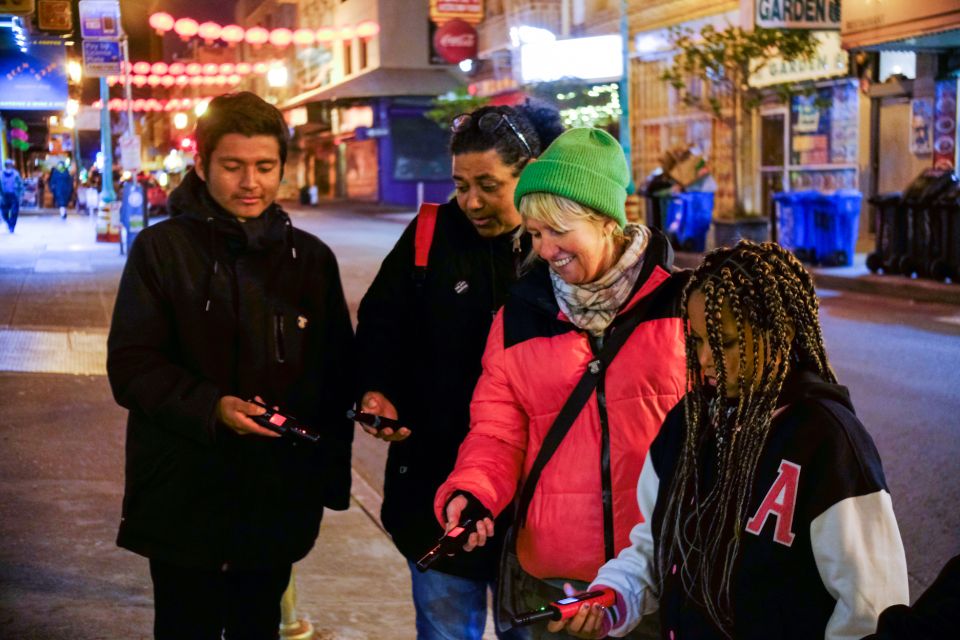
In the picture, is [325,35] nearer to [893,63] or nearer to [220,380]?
[893,63]

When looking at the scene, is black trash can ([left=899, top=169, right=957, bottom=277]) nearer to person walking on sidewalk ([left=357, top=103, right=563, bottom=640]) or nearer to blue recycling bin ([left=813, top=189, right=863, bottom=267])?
blue recycling bin ([left=813, top=189, right=863, bottom=267])

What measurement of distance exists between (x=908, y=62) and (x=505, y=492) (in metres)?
20.8

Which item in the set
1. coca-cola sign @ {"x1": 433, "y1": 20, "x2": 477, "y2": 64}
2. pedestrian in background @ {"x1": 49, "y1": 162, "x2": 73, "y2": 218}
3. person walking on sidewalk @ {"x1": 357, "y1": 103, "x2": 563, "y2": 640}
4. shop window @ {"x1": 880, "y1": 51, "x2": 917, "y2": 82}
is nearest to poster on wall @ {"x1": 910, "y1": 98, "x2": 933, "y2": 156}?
shop window @ {"x1": 880, "y1": 51, "x2": 917, "y2": 82}

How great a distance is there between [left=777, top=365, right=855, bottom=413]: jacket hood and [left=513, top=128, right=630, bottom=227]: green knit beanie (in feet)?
2.46

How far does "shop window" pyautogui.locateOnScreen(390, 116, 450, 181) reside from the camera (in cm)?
5466

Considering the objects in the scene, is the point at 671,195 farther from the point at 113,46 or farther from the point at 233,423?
the point at 233,423

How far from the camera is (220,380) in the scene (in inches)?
125

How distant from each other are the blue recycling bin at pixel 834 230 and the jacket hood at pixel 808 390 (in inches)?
677

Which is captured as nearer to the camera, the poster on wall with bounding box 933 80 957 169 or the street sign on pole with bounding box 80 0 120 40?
the poster on wall with bounding box 933 80 957 169

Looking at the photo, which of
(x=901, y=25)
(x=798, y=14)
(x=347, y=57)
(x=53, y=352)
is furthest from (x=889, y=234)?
(x=347, y=57)

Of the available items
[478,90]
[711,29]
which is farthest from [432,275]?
[478,90]

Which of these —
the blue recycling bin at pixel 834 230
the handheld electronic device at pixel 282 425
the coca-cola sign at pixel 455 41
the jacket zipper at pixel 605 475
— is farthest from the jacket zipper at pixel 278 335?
Answer: the coca-cola sign at pixel 455 41

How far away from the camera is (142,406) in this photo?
3.08 metres

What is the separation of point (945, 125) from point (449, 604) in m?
18.7
